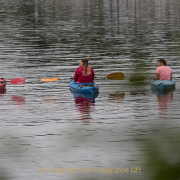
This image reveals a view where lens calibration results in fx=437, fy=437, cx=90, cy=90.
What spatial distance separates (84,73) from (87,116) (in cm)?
420

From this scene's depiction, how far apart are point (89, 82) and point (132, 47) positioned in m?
18.2

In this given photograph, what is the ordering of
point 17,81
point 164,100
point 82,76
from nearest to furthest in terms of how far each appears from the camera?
point 164,100, point 82,76, point 17,81

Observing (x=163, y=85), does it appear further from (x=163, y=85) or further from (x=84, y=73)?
(x=84, y=73)

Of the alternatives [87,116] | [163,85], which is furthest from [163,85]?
[87,116]

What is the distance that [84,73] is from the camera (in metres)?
17.5

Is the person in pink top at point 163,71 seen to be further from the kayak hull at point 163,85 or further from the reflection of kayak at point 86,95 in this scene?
the reflection of kayak at point 86,95

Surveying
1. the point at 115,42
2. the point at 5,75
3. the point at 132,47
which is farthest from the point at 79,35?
the point at 5,75

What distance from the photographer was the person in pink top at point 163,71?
17622 mm

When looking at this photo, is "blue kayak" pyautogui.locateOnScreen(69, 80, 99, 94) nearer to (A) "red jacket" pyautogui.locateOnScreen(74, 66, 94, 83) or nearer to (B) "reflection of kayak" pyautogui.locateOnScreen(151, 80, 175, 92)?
(A) "red jacket" pyautogui.locateOnScreen(74, 66, 94, 83)

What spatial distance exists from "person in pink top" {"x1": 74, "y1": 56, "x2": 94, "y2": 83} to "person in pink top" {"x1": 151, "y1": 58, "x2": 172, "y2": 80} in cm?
273

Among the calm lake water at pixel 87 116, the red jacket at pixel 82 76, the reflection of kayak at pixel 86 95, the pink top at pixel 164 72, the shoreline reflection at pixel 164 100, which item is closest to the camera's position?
the calm lake water at pixel 87 116

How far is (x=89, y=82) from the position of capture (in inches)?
705

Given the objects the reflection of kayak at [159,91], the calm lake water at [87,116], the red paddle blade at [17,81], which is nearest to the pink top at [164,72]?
the reflection of kayak at [159,91]

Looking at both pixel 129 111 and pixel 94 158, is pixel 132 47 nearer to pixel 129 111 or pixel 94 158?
pixel 129 111
